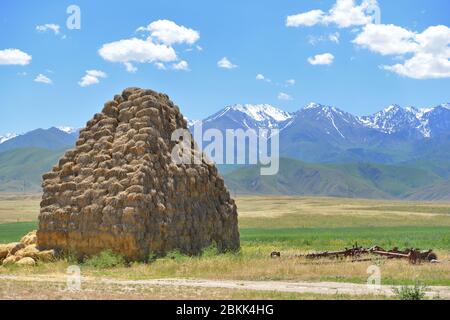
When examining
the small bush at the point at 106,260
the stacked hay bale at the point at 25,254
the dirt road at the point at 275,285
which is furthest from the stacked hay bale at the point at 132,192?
the dirt road at the point at 275,285

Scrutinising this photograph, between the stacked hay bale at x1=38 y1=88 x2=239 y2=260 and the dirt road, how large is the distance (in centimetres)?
442

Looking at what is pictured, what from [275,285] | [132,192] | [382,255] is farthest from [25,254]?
[382,255]

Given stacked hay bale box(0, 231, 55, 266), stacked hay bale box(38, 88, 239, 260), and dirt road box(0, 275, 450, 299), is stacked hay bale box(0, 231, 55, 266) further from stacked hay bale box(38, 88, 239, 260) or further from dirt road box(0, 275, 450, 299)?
dirt road box(0, 275, 450, 299)

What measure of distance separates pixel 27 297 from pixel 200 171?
16.3m

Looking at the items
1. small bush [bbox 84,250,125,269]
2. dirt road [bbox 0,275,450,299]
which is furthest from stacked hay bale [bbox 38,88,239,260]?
dirt road [bbox 0,275,450,299]

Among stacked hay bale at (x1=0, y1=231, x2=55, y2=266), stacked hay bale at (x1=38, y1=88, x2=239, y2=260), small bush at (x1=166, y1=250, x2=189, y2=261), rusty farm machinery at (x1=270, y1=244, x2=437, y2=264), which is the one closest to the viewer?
rusty farm machinery at (x1=270, y1=244, x2=437, y2=264)

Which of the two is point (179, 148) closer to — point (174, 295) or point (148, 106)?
point (148, 106)

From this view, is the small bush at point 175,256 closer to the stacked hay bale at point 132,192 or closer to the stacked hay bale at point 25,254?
the stacked hay bale at point 132,192

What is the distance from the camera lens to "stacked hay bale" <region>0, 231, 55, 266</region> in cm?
2835

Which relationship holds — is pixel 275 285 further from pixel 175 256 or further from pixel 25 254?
pixel 25 254

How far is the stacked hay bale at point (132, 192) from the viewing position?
2698 centimetres

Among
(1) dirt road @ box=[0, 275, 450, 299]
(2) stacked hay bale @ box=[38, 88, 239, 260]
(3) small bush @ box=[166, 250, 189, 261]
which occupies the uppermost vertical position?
(2) stacked hay bale @ box=[38, 88, 239, 260]

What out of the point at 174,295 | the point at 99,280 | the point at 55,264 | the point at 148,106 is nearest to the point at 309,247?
the point at 148,106

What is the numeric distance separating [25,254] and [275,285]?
1350 cm
